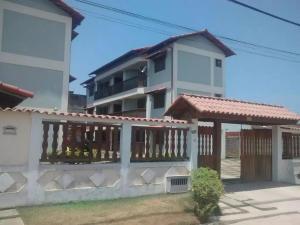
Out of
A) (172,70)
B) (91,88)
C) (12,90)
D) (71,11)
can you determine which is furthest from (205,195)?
(91,88)

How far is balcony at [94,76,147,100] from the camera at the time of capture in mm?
32438

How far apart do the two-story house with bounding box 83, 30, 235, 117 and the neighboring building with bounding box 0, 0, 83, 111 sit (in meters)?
10.1

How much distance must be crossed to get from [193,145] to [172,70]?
52.4ft

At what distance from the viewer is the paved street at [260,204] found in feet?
30.6

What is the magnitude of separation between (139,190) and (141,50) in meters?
22.4

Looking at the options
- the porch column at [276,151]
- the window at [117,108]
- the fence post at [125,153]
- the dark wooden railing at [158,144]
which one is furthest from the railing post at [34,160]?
the window at [117,108]

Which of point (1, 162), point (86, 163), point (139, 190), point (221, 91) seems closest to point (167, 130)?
point (139, 190)

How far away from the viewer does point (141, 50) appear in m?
31.7

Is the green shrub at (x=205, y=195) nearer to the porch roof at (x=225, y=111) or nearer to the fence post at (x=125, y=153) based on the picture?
the fence post at (x=125, y=153)

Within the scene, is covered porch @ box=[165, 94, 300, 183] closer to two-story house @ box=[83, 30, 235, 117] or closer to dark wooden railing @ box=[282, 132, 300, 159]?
dark wooden railing @ box=[282, 132, 300, 159]

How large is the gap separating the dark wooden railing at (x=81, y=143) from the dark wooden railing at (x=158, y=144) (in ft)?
2.10

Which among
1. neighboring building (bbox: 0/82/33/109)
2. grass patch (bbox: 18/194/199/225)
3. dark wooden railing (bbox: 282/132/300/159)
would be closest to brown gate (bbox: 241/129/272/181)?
dark wooden railing (bbox: 282/132/300/159)

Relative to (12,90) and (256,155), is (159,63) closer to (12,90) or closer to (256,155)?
(256,155)

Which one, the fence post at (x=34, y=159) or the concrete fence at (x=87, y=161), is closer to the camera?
the concrete fence at (x=87, y=161)
